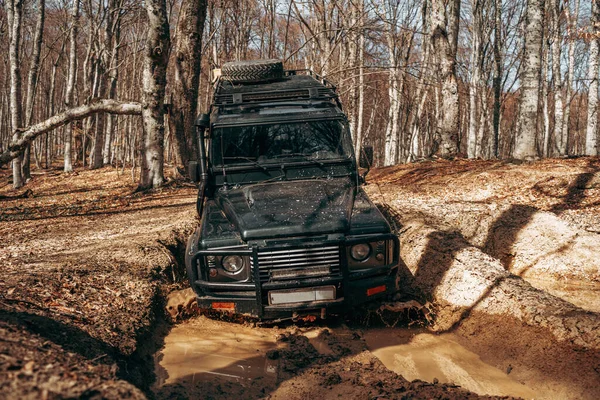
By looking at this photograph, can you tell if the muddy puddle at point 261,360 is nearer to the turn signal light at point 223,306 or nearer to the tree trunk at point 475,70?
the turn signal light at point 223,306

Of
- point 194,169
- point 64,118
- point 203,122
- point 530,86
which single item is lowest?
point 194,169

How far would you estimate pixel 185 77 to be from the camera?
1558cm

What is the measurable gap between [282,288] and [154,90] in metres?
10.7

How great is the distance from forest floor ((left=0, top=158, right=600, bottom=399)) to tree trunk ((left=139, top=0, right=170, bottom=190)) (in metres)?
2.91

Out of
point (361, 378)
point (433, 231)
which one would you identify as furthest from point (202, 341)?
point (433, 231)

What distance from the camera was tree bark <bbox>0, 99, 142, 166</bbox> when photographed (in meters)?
13.5

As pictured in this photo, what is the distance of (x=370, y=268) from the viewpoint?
16.8 feet

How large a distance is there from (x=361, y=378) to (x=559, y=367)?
1.67 m

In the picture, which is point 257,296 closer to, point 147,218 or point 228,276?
point 228,276

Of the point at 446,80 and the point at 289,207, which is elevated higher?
the point at 446,80

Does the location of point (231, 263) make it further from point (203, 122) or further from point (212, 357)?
point (203, 122)

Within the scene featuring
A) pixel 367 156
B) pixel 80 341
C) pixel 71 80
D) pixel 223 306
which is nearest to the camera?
pixel 80 341

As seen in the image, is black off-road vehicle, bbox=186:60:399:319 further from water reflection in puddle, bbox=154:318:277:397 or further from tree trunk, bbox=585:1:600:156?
tree trunk, bbox=585:1:600:156

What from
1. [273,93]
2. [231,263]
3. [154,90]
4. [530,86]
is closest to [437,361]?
[231,263]
